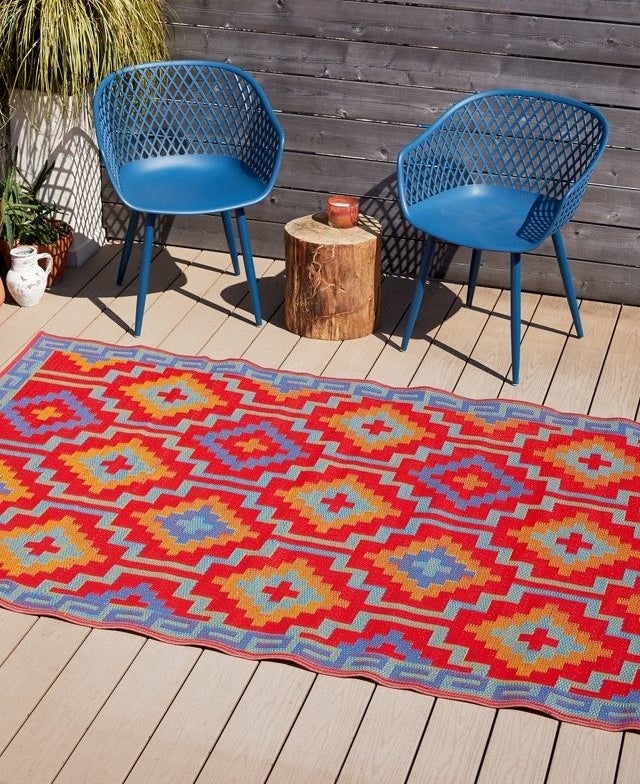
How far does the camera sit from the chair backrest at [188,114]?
14.9ft

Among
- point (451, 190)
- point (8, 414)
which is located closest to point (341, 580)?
point (8, 414)

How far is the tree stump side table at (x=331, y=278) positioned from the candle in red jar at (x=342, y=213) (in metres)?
0.02

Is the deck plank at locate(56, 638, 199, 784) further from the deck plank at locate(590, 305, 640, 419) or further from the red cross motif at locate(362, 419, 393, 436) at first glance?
the deck plank at locate(590, 305, 640, 419)

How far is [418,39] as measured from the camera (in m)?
4.49

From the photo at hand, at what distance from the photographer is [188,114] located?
15.8ft

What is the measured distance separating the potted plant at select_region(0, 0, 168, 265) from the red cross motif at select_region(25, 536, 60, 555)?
181cm

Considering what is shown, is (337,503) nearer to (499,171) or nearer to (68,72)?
(499,171)

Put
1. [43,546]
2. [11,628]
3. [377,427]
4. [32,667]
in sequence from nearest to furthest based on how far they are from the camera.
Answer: [32,667], [11,628], [43,546], [377,427]

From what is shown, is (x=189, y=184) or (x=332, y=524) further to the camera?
(x=189, y=184)

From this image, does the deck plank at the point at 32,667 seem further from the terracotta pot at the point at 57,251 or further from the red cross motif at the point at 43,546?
the terracotta pot at the point at 57,251

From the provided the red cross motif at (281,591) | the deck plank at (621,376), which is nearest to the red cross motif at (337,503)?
the red cross motif at (281,591)

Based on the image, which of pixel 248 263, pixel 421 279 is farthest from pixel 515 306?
pixel 248 263

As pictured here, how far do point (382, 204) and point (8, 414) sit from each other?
5.57ft

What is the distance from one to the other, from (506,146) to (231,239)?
43.9 inches
